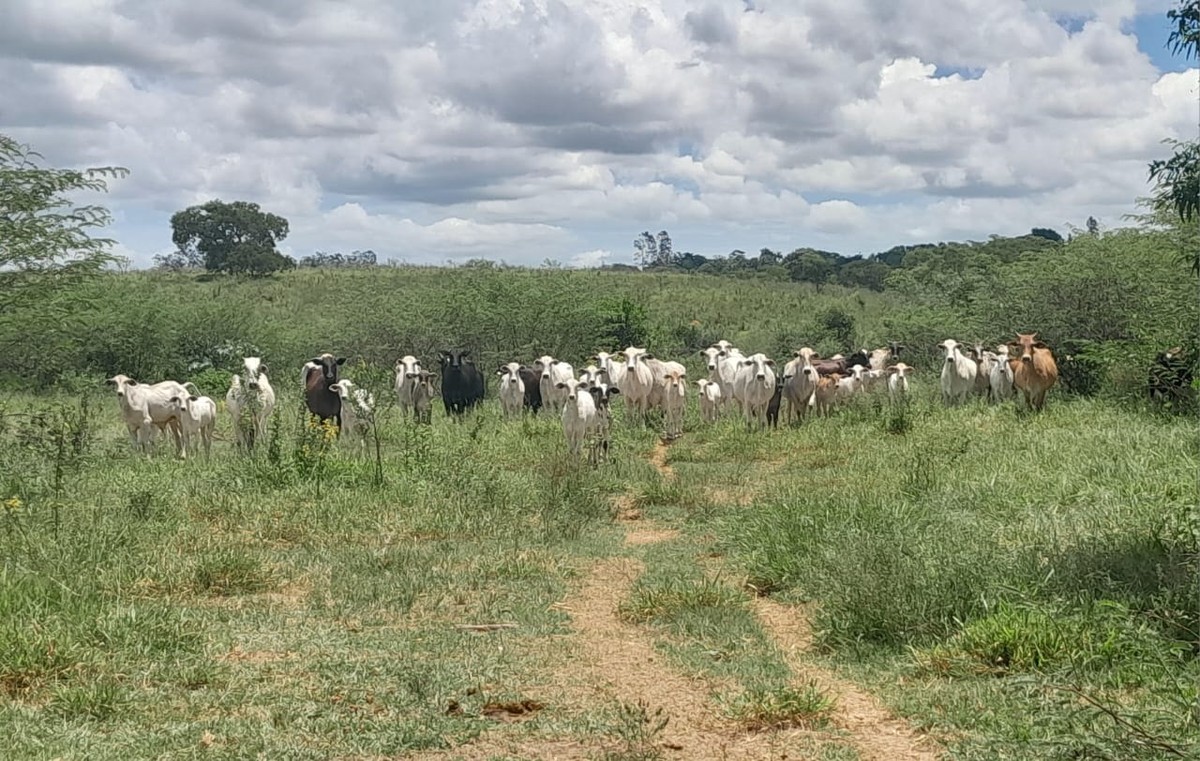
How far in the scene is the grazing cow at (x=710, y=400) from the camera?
2159 centimetres

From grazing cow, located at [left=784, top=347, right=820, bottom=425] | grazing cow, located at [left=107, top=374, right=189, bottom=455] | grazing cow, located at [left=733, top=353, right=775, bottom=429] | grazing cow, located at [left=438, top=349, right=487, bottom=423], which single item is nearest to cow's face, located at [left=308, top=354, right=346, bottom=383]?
grazing cow, located at [left=107, top=374, right=189, bottom=455]

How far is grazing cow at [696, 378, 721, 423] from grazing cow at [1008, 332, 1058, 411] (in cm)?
561

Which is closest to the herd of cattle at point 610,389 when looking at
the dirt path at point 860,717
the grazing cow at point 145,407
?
the grazing cow at point 145,407

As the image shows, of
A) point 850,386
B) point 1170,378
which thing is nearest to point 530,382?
point 850,386

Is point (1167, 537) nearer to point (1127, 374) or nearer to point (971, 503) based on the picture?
point (971, 503)

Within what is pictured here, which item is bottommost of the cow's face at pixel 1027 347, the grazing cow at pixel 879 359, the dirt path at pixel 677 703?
the dirt path at pixel 677 703

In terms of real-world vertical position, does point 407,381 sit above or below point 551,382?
above

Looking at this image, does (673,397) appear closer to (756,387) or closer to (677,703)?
(756,387)

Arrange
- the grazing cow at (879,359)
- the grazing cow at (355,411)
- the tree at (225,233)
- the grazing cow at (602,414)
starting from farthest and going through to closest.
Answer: the tree at (225,233) < the grazing cow at (879,359) < the grazing cow at (602,414) < the grazing cow at (355,411)

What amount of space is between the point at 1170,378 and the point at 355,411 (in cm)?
1116

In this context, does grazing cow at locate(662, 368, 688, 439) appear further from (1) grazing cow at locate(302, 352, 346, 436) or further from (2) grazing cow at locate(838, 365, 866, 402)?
(1) grazing cow at locate(302, 352, 346, 436)

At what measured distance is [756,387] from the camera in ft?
62.8

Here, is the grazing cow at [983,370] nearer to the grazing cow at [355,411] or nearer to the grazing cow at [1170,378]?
the grazing cow at [1170,378]

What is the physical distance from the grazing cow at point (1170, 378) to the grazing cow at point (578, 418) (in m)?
7.60
